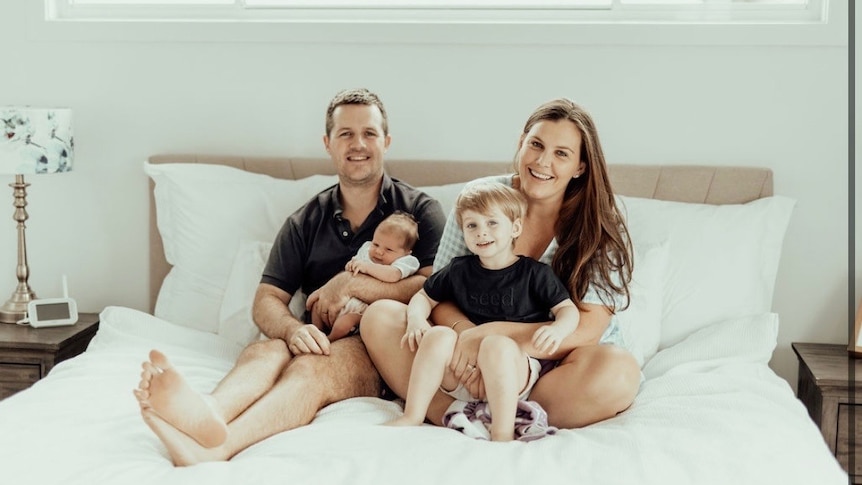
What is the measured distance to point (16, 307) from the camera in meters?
2.78

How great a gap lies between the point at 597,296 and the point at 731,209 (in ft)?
2.62

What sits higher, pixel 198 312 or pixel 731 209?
pixel 731 209

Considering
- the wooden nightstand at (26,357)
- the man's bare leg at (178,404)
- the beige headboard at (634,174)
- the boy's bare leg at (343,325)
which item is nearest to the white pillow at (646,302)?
the beige headboard at (634,174)

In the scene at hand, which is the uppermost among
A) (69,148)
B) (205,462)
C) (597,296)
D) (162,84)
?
(162,84)

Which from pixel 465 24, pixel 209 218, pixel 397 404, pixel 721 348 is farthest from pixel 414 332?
pixel 465 24

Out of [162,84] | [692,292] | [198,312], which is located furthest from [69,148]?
[692,292]

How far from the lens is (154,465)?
159cm

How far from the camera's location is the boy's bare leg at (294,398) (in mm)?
1632

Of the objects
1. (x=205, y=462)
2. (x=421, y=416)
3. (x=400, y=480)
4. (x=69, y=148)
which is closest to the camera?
(x=400, y=480)

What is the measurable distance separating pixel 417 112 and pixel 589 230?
986 mm

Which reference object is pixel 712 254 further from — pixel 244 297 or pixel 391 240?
pixel 244 297

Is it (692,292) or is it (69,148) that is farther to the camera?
(69,148)

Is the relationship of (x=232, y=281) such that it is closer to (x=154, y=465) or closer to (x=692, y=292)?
(x=154, y=465)

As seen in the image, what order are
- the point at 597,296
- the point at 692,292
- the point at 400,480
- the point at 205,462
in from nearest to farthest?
the point at 400,480 < the point at 205,462 < the point at 597,296 < the point at 692,292
